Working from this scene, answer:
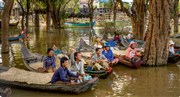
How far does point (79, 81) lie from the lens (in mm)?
9039

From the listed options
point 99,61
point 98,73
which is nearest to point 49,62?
point 98,73

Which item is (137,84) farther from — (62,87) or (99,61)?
(62,87)

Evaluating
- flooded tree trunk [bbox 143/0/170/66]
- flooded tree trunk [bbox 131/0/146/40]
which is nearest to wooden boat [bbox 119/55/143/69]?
flooded tree trunk [bbox 143/0/170/66]

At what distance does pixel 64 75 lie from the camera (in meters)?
8.80

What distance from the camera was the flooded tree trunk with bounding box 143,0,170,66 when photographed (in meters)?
13.3

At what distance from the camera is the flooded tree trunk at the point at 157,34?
1333 centimetres

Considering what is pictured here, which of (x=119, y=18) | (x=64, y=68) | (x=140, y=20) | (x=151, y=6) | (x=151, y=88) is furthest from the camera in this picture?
(x=119, y=18)

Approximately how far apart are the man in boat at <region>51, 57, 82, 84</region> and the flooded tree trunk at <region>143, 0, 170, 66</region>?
214 inches

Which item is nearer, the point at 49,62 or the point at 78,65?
the point at 78,65

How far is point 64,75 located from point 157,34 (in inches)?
239

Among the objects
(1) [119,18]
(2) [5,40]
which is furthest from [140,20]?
(1) [119,18]

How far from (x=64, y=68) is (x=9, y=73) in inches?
104

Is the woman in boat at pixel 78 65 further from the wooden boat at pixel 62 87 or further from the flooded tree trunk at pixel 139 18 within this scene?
the flooded tree trunk at pixel 139 18

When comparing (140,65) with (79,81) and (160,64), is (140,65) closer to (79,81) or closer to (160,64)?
(160,64)
